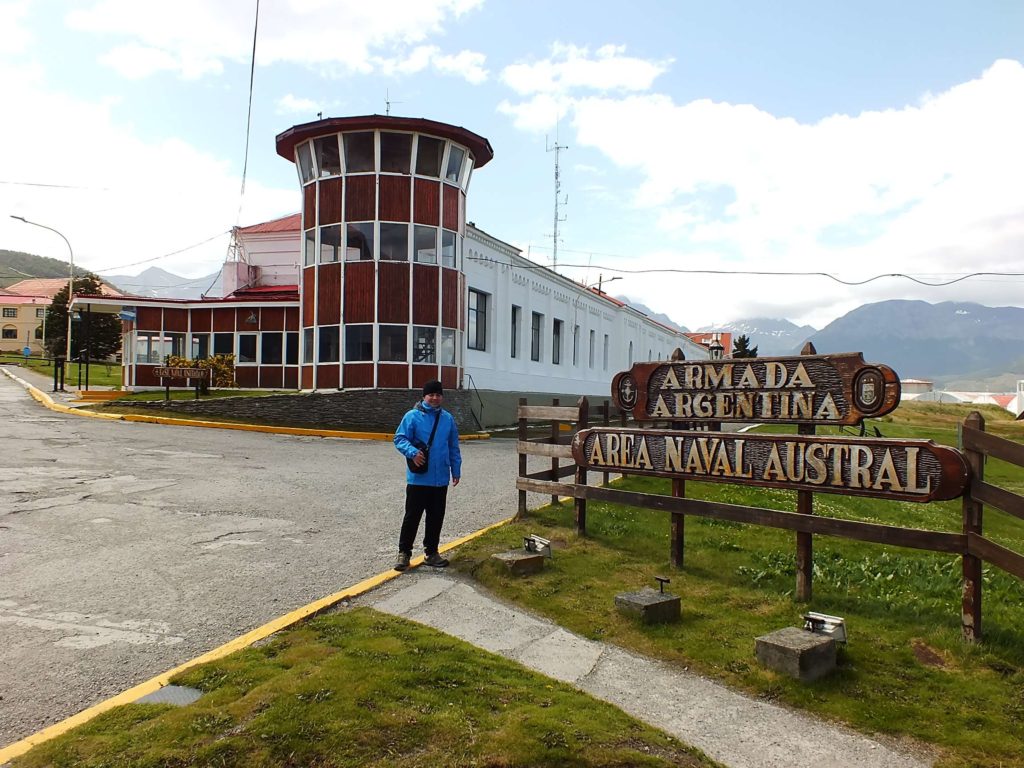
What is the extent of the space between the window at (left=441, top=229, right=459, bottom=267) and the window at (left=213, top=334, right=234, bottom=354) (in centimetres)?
1078

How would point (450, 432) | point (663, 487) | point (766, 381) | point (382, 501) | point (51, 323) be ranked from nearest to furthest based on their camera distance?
point (766, 381)
point (450, 432)
point (382, 501)
point (663, 487)
point (51, 323)

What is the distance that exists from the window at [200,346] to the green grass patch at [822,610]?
26.5m

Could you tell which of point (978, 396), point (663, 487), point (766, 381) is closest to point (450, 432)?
point (766, 381)

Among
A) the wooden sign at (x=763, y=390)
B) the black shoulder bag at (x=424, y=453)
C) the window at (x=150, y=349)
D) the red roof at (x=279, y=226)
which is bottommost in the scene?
the black shoulder bag at (x=424, y=453)

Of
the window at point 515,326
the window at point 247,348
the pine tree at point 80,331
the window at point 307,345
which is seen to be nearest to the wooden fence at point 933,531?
the window at point 307,345

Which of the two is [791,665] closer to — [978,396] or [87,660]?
[87,660]

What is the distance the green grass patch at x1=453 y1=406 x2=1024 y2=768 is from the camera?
4.63 metres

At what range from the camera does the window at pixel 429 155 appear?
88.6 ft

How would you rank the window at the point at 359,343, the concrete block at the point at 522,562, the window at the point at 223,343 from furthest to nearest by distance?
the window at the point at 223,343 → the window at the point at 359,343 → the concrete block at the point at 522,562

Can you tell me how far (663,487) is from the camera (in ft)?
41.3

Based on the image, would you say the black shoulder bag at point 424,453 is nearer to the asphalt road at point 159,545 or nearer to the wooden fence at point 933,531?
the asphalt road at point 159,545

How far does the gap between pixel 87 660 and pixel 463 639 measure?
8.46 ft

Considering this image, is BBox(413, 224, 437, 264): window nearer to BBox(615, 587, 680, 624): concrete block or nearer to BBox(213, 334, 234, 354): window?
BBox(213, 334, 234, 354): window

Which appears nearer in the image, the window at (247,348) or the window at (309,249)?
the window at (309,249)
